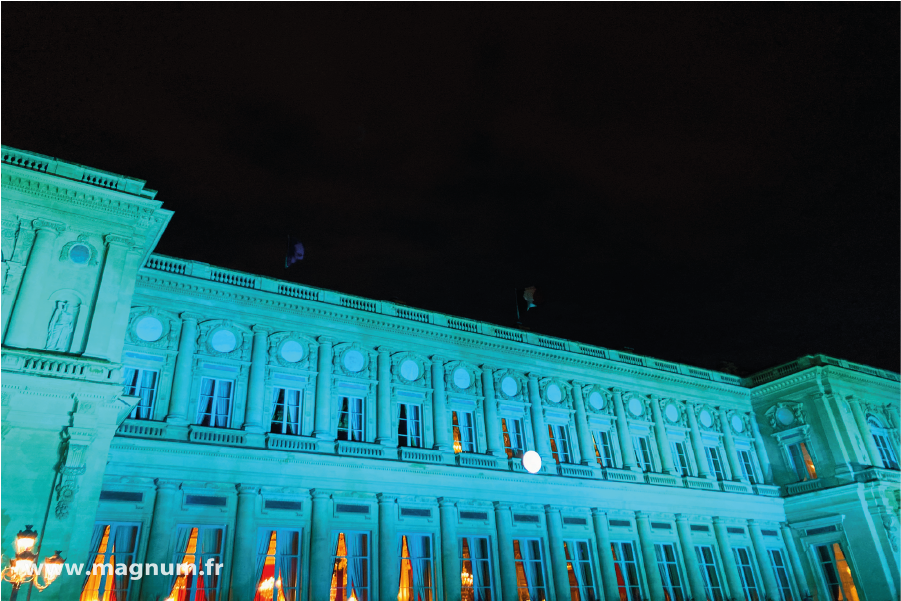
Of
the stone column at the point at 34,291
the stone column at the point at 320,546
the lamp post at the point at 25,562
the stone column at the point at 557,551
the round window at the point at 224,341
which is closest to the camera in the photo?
the lamp post at the point at 25,562

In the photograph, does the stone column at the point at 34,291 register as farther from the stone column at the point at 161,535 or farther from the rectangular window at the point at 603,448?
the rectangular window at the point at 603,448

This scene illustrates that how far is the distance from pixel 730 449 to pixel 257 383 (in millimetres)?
21575

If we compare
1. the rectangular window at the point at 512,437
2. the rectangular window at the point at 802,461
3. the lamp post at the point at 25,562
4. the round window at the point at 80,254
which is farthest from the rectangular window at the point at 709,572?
the round window at the point at 80,254

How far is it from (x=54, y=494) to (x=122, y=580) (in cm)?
406

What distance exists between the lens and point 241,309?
21312 millimetres

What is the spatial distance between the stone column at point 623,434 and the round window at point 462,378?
23.6ft

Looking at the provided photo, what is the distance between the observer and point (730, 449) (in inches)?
1179

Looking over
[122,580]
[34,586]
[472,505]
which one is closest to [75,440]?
[34,586]

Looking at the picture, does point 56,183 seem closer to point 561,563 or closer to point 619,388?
point 561,563

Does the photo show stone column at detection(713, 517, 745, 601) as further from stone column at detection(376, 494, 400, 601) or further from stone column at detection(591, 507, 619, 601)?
stone column at detection(376, 494, 400, 601)

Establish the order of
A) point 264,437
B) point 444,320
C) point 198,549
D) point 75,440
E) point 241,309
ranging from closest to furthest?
point 75,440 < point 198,549 < point 264,437 < point 241,309 < point 444,320

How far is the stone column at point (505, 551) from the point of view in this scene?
70.1 ft

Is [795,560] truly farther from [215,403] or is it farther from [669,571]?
[215,403]

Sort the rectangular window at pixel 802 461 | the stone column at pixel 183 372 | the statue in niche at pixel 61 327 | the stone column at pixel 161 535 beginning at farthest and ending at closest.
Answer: the rectangular window at pixel 802 461 < the stone column at pixel 183 372 < the stone column at pixel 161 535 < the statue in niche at pixel 61 327
